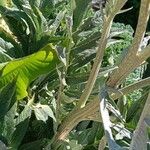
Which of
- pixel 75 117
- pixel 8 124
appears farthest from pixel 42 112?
pixel 75 117

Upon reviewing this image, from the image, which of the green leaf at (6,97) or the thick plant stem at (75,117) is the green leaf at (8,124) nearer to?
the green leaf at (6,97)

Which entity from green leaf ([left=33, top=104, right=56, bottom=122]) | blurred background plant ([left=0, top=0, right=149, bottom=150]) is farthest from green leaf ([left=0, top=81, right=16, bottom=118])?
green leaf ([left=33, top=104, right=56, bottom=122])

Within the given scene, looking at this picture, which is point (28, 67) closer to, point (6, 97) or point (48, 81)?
point (6, 97)

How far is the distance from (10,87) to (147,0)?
0.54m

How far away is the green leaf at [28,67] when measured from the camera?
53.2 inches

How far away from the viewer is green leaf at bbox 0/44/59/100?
1352 millimetres

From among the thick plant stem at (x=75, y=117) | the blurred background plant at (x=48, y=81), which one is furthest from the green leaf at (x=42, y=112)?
the thick plant stem at (x=75, y=117)

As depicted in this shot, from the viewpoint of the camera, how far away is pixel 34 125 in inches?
64.0

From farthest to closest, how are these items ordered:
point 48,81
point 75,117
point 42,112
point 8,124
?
1. point 48,81
2. point 42,112
3. point 8,124
4. point 75,117

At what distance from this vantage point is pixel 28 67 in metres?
1.41

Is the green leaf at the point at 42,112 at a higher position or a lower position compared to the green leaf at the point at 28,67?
lower

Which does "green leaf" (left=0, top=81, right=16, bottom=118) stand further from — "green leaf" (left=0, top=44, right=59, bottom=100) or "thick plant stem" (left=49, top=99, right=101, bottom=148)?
"thick plant stem" (left=49, top=99, right=101, bottom=148)

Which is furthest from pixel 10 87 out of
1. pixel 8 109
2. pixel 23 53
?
pixel 23 53

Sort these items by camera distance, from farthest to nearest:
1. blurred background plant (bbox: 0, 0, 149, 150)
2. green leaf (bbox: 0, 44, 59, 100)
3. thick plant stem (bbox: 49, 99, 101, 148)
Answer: blurred background plant (bbox: 0, 0, 149, 150) → green leaf (bbox: 0, 44, 59, 100) → thick plant stem (bbox: 49, 99, 101, 148)
